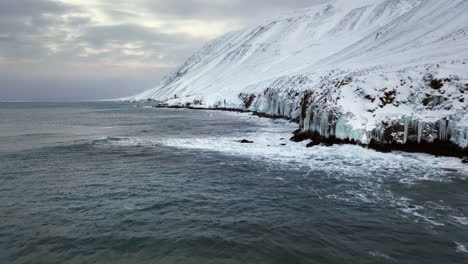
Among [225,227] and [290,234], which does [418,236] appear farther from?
[225,227]

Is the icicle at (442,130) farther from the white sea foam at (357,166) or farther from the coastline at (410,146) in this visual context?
the white sea foam at (357,166)

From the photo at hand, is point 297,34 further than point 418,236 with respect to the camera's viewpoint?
Yes


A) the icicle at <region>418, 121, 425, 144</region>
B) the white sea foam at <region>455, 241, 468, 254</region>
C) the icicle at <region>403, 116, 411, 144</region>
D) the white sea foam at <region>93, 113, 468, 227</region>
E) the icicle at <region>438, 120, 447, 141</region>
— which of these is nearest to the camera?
the white sea foam at <region>455, 241, 468, 254</region>

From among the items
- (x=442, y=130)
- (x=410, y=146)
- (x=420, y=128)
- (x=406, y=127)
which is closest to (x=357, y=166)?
(x=410, y=146)

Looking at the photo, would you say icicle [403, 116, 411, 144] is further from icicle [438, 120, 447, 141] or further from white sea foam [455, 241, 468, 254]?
white sea foam [455, 241, 468, 254]

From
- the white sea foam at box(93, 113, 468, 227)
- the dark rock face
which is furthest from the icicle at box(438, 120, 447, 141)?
the white sea foam at box(93, 113, 468, 227)

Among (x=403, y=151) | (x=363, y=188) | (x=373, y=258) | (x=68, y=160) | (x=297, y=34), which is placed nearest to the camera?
(x=373, y=258)

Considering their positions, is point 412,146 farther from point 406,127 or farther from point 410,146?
point 406,127

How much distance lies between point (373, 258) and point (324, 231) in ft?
7.04

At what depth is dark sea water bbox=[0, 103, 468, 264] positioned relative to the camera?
31.1 feet

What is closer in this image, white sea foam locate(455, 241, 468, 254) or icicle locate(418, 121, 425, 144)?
white sea foam locate(455, 241, 468, 254)

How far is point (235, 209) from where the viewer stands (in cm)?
1326

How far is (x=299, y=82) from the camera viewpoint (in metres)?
66.8

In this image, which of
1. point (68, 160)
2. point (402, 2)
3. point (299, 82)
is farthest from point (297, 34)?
point (68, 160)
